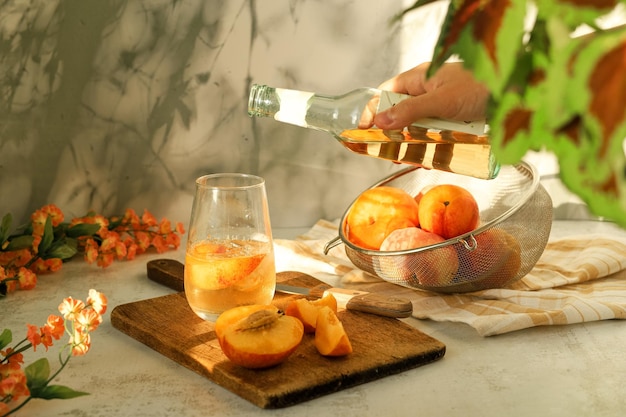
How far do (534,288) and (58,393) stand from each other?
0.72 meters

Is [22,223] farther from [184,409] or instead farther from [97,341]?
[184,409]

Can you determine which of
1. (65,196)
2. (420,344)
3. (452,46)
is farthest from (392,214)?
(452,46)

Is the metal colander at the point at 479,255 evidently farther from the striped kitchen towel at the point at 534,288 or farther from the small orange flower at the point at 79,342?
the small orange flower at the point at 79,342

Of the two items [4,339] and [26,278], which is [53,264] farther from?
[4,339]

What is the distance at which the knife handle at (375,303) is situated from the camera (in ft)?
3.47

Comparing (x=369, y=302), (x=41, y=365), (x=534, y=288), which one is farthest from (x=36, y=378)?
(x=534, y=288)

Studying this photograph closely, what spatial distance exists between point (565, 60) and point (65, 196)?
1218 millimetres

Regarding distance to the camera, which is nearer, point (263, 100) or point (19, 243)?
point (263, 100)

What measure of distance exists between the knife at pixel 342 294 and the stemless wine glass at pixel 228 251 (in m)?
0.10

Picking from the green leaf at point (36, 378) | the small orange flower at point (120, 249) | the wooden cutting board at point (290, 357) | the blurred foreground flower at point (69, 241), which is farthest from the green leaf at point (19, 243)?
the green leaf at point (36, 378)

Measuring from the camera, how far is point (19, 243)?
4.15 feet

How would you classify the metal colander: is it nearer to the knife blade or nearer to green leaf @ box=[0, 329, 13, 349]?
the knife blade

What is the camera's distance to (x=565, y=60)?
0.36 metres

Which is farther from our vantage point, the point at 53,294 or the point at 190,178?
the point at 190,178
